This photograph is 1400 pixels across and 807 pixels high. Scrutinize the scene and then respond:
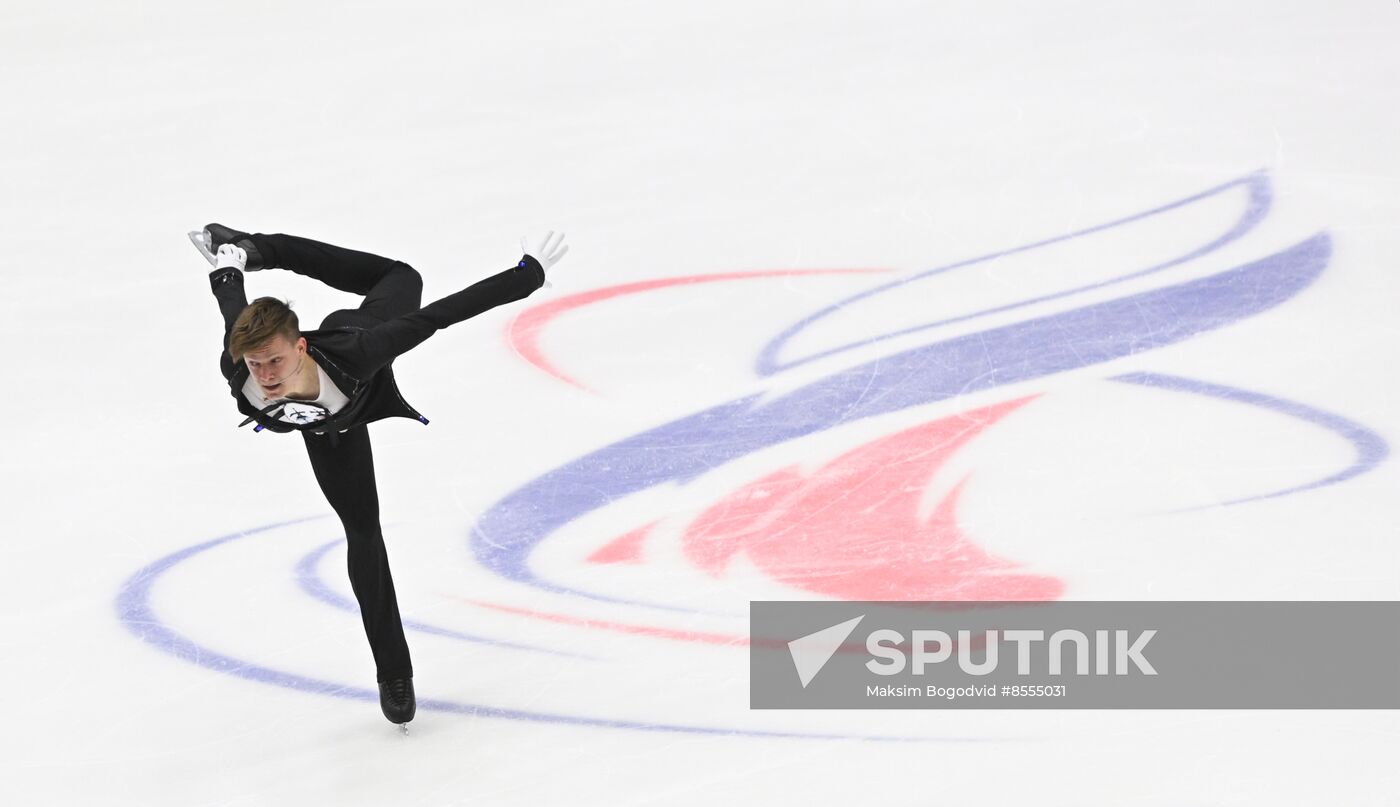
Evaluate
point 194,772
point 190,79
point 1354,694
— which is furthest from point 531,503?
point 190,79

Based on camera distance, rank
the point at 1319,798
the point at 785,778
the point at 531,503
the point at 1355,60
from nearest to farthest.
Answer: the point at 1319,798
the point at 785,778
the point at 531,503
the point at 1355,60

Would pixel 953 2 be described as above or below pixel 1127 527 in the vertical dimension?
above

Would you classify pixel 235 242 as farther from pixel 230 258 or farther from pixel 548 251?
pixel 548 251

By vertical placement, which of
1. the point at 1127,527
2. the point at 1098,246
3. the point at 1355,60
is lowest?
the point at 1127,527

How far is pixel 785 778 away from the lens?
3.84 meters

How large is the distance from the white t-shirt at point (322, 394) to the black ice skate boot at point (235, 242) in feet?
1.61

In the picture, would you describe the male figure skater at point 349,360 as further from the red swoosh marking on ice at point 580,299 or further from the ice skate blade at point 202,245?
the red swoosh marking on ice at point 580,299

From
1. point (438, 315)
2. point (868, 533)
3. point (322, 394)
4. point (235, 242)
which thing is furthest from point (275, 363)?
point (868, 533)

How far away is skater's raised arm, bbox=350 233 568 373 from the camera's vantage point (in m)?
3.76

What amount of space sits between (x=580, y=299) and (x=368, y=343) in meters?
3.26

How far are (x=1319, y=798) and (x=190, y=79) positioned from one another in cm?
808

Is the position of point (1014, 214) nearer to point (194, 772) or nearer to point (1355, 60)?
point (1355, 60)

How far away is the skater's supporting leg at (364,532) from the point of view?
4004mm

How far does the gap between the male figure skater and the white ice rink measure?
0.40 m
